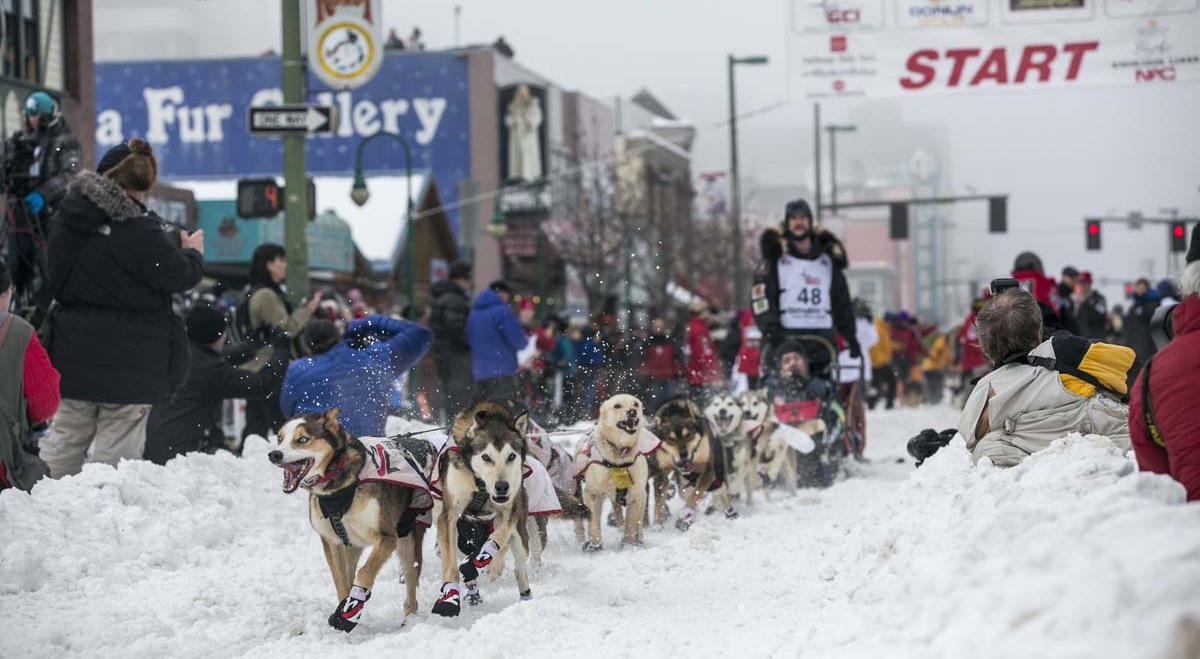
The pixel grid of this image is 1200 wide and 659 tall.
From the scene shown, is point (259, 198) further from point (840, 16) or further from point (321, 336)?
point (840, 16)

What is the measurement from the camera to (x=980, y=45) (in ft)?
69.1

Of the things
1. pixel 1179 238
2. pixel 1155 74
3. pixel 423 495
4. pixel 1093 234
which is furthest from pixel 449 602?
pixel 1093 234

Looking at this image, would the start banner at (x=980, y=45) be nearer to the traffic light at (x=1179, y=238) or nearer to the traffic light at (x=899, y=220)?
the traffic light at (x=1179, y=238)

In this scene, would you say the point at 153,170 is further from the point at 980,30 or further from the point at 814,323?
the point at 980,30

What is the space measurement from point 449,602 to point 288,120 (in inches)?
295

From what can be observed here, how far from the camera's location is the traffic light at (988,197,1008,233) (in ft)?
125

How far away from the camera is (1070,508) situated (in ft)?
12.8

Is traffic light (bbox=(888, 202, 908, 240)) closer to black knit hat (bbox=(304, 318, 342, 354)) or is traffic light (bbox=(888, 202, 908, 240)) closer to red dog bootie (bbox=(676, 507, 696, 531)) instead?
red dog bootie (bbox=(676, 507, 696, 531))

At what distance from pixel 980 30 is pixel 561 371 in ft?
23.9

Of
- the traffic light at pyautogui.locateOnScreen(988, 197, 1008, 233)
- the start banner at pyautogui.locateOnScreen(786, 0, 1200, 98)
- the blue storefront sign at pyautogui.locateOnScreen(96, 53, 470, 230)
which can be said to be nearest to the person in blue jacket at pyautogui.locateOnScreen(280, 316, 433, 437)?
the start banner at pyautogui.locateOnScreen(786, 0, 1200, 98)

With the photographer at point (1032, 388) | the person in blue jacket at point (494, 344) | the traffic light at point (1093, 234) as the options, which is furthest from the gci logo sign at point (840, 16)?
the traffic light at point (1093, 234)

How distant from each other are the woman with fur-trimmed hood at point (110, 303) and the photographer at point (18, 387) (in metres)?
0.96

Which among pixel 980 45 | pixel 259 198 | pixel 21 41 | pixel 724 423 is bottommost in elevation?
pixel 724 423

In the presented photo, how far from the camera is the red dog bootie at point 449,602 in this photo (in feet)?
20.8
